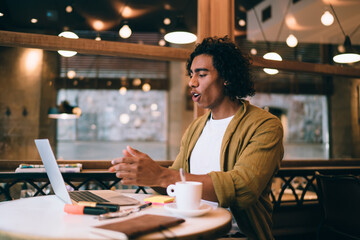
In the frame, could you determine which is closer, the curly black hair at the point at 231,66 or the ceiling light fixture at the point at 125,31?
the curly black hair at the point at 231,66

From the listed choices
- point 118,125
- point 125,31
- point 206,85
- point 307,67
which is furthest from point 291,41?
point 118,125

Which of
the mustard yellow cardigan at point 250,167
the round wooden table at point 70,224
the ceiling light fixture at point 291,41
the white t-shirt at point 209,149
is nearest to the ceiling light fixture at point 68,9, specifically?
the white t-shirt at point 209,149

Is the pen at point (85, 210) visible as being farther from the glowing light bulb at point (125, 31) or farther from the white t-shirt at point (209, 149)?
the glowing light bulb at point (125, 31)

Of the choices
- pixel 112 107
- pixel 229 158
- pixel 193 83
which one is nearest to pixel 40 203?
pixel 229 158

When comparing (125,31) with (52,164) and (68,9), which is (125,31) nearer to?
(68,9)

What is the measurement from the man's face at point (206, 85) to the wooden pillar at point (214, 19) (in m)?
0.69

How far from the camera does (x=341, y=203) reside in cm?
190

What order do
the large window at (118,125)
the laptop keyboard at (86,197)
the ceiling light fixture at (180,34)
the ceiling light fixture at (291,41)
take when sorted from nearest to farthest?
1. the laptop keyboard at (86,197)
2. the ceiling light fixture at (180,34)
3. the ceiling light fixture at (291,41)
4. the large window at (118,125)

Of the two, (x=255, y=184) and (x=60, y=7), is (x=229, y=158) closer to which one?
(x=255, y=184)

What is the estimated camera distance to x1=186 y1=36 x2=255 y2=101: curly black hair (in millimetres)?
1672

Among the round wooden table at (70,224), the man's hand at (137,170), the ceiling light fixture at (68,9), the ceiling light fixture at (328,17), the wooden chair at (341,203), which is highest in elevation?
the ceiling light fixture at (328,17)

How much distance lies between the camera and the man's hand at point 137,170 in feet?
3.47

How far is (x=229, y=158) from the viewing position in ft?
4.64

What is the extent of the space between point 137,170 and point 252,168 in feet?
1.48
